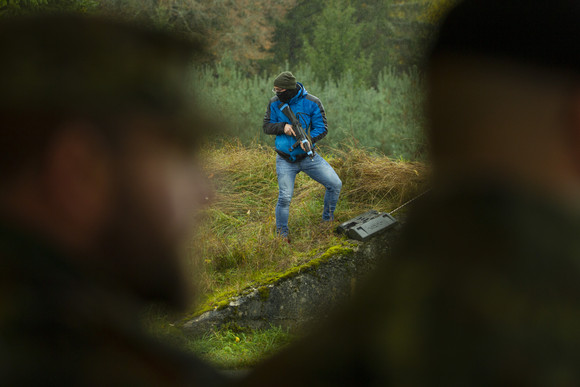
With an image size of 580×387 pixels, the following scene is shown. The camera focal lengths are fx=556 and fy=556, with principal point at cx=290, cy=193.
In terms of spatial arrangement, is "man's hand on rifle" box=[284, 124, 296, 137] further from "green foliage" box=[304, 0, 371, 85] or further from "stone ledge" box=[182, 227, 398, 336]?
"green foliage" box=[304, 0, 371, 85]

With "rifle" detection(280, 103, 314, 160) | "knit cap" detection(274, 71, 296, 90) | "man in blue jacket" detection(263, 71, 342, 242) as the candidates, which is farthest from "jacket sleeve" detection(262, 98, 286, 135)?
"knit cap" detection(274, 71, 296, 90)

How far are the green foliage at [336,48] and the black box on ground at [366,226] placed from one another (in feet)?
57.8

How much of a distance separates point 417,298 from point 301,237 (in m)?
6.53

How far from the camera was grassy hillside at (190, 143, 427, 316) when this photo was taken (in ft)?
20.3

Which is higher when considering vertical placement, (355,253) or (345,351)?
(345,351)

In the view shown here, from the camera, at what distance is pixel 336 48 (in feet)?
81.5

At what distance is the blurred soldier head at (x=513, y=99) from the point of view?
85 centimetres

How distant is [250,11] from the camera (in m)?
24.8

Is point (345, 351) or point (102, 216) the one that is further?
point (102, 216)

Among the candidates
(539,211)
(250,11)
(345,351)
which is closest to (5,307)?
(345,351)

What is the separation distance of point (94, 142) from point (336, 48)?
24.9 meters

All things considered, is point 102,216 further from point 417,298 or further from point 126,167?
point 417,298

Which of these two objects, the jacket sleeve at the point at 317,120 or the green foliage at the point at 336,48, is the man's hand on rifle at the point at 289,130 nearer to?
the jacket sleeve at the point at 317,120

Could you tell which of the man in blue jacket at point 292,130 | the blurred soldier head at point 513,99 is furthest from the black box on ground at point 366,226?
the blurred soldier head at point 513,99
